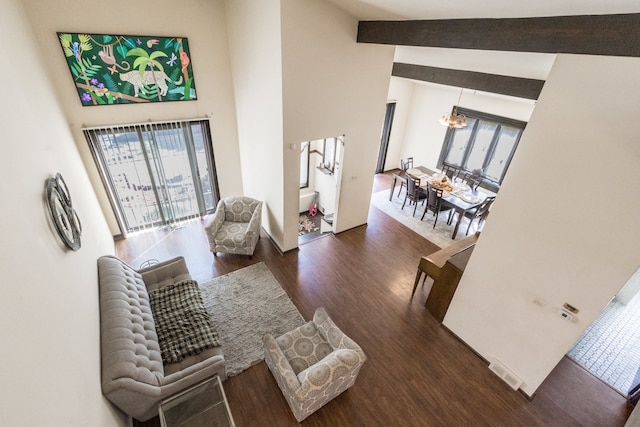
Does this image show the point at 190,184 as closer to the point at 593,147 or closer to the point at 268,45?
the point at 268,45

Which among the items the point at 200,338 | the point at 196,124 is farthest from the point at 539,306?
the point at 196,124

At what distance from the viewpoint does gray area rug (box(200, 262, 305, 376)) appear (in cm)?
349

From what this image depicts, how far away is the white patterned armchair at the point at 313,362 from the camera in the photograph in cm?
257

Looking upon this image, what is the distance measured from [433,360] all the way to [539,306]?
4.54ft

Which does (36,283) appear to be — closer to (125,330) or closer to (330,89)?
(125,330)

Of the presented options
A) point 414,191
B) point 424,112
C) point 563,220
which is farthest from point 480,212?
point 563,220

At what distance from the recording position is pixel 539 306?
2.87 meters

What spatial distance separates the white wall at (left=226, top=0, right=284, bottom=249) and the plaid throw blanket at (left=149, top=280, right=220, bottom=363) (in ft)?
6.20

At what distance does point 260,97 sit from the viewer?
427 centimetres

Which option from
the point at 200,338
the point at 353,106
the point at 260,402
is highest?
the point at 353,106

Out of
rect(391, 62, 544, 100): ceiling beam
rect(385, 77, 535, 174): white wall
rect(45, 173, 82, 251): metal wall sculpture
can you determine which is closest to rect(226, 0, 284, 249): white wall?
rect(45, 173, 82, 251): metal wall sculpture

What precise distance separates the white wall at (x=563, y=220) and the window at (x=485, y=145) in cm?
490

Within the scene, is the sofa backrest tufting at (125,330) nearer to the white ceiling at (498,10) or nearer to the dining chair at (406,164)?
the white ceiling at (498,10)

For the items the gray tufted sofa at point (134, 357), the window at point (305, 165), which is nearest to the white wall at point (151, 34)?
the window at point (305, 165)
